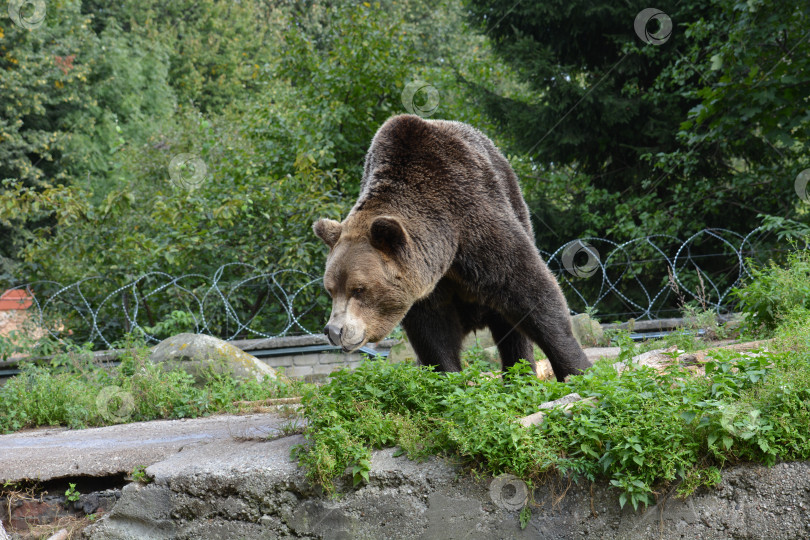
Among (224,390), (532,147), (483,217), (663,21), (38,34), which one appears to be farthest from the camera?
(38,34)

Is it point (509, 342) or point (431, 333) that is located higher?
point (431, 333)

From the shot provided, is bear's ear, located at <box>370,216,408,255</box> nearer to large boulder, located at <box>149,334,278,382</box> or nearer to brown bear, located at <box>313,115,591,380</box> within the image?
brown bear, located at <box>313,115,591,380</box>

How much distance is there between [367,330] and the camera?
380 centimetres

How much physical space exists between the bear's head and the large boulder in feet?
9.67

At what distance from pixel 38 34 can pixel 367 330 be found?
15.2 meters

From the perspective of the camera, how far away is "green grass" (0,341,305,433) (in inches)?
235

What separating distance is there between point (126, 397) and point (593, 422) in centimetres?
421

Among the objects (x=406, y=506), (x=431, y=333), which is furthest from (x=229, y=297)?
(x=406, y=506)

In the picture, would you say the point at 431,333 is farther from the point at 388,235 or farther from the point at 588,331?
the point at 588,331

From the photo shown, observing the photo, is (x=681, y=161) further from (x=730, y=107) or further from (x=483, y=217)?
(x=483, y=217)

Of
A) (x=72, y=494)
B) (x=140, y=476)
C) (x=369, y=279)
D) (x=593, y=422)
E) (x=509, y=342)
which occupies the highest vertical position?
(x=369, y=279)

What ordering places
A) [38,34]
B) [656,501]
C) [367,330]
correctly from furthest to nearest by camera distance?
[38,34], [367,330], [656,501]

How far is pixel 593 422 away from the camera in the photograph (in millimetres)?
3229

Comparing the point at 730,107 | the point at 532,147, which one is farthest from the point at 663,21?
the point at 532,147
